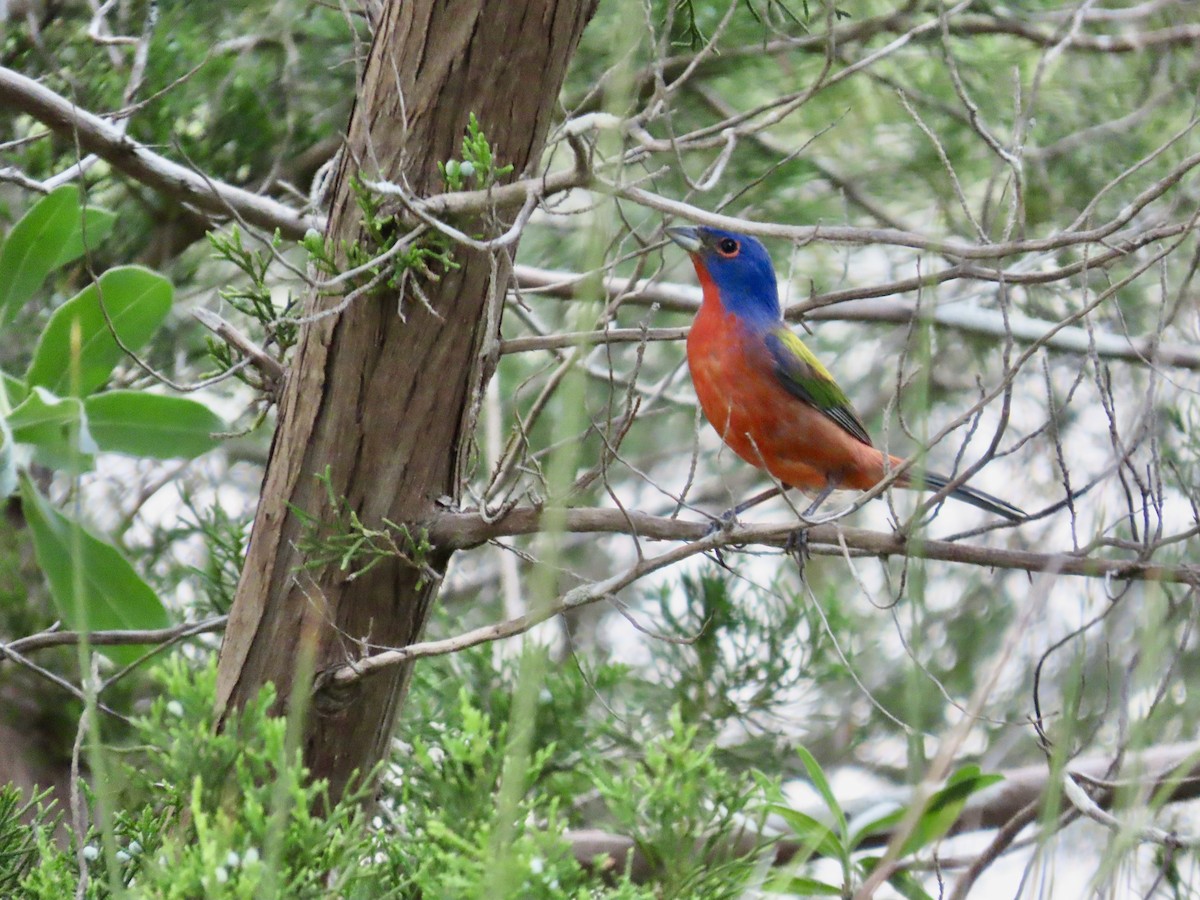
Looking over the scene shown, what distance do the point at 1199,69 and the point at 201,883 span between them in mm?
4840

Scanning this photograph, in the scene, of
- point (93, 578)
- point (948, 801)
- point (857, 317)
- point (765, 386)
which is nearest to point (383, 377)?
point (93, 578)

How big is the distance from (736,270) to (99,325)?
2244 millimetres

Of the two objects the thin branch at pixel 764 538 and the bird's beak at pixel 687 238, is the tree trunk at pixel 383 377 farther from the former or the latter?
the bird's beak at pixel 687 238

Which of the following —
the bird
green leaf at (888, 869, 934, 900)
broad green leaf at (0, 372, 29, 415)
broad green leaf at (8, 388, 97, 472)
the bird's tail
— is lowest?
green leaf at (888, 869, 934, 900)

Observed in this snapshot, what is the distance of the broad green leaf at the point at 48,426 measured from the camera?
7.27 ft

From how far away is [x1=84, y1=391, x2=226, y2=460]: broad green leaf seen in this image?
2.39m

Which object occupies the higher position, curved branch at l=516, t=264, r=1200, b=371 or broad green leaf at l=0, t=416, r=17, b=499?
curved branch at l=516, t=264, r=1200, b=371

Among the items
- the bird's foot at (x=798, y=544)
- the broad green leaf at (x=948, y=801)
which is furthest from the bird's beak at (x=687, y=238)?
the broad green leaf at (x=948, y=801)

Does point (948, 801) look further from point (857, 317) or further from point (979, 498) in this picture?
point (979, 498)

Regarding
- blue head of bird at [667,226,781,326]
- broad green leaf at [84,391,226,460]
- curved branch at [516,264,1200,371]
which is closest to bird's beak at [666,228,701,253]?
blue head of bird at [667,226,781,326]

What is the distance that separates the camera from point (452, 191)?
2.38 metres

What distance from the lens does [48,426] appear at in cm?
226

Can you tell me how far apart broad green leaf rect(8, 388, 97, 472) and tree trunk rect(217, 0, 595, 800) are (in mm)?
369

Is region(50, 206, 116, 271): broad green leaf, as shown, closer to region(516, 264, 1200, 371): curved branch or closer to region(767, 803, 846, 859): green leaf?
region(516, 264, 1200, 371): curved branch
